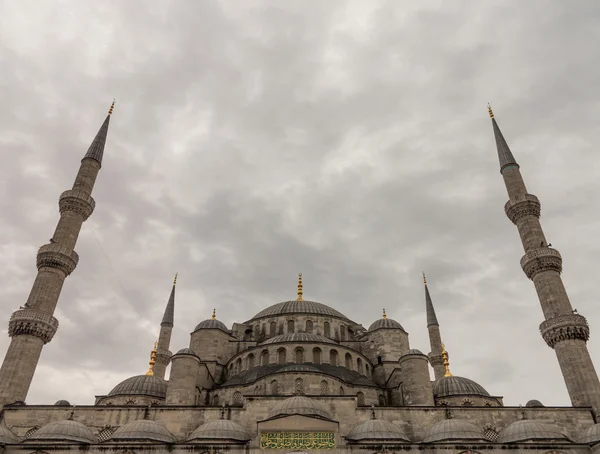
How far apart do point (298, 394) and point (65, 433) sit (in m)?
8.99

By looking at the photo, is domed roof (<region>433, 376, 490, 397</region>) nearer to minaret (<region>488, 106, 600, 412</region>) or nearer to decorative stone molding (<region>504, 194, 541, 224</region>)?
minaret (<region>488, 106, 600, 412</region>)

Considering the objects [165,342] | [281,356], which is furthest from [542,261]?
[165,342]

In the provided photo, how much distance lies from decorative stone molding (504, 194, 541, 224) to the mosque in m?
0.08

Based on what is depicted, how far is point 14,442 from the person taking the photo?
17.8 meters

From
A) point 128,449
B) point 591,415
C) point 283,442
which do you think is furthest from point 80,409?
point 591,415

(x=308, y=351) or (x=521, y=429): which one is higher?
(x=308, y=351)

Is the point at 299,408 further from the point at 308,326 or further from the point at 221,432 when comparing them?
→ the point at 308,326

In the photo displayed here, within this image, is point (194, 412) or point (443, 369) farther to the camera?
point (443, 369)

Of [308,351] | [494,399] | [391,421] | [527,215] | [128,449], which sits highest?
[527,215]

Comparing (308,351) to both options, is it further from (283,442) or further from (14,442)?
(14,442)

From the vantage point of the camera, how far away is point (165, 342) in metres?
33.4

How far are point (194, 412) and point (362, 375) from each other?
943cm

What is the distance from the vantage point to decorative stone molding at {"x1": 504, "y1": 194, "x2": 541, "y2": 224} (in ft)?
87.9

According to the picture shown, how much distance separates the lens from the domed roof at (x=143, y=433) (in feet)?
56.2
